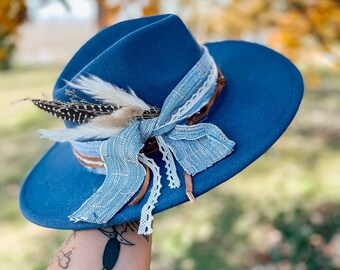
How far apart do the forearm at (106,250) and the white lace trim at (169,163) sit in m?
0.14

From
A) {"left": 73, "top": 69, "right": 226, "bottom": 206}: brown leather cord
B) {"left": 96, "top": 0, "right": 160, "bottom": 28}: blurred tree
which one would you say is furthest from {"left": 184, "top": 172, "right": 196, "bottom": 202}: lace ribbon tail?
{"left": 96, "top": 0, "right": 160, "bottom": 28}: blurred tree

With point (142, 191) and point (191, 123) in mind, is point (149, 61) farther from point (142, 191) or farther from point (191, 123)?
point (142, 191)

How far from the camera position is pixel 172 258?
3.66m

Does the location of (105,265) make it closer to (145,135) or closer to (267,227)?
(145,135)

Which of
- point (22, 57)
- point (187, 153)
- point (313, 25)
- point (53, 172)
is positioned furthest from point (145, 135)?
point (22, 57)

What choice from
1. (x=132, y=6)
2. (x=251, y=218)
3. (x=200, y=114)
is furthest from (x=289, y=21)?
(x=200, y=114)

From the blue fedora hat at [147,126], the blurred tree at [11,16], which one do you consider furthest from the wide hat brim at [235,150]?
the blurred tree at [11,16]

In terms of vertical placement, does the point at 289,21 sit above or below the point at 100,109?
below

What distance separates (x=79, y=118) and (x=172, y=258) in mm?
2502

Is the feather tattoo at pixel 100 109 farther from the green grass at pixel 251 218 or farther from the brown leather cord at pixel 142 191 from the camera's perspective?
the green grass at pixel 251 218

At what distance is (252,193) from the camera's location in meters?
4.54

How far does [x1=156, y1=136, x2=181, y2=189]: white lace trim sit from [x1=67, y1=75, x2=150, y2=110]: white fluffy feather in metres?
0.11

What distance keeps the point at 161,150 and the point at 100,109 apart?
0.57 ft

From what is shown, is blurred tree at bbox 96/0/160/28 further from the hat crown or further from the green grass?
the hat crown
